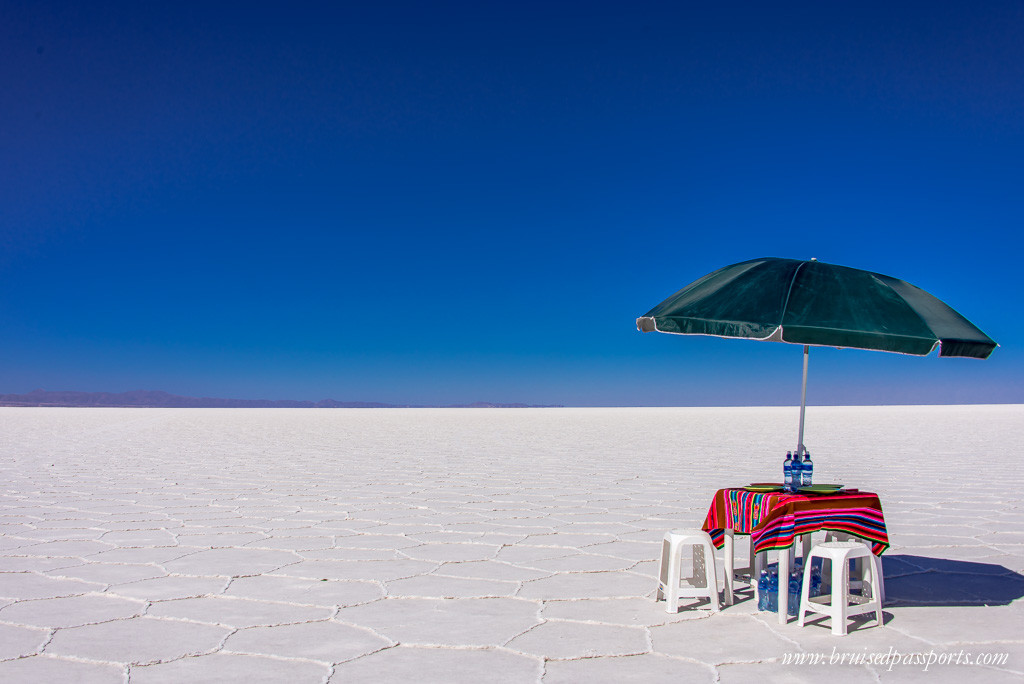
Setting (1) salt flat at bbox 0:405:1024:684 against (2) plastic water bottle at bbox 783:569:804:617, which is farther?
(2) plastic water bottle at bbox 783:569:804:617

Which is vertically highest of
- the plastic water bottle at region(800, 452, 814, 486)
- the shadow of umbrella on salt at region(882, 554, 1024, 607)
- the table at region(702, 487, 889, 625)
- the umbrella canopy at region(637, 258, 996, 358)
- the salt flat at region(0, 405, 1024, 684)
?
the umbrella canopy at region(637, 258, 996, 358)

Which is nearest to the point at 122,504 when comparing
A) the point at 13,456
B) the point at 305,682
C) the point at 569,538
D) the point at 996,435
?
the point at 569,538

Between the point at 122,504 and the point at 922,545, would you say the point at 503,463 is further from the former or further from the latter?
the point at 922,545

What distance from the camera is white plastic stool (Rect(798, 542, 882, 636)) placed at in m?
2.86

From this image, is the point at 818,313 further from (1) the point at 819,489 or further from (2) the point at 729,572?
(2) the point at 729,572

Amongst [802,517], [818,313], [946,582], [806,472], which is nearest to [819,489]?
[806,472]

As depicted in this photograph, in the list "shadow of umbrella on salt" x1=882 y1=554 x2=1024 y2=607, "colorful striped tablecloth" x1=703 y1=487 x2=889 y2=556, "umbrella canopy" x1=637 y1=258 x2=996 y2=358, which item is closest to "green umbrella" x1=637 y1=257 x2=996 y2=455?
"umbrella canopy" x1=637 y1=258 x2=996 y2=358

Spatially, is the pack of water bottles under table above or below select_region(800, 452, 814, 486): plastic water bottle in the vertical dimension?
below

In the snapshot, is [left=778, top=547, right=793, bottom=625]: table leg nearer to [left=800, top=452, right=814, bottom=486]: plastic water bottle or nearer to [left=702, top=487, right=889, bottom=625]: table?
[left=702, top=487, right=889, bottom=625]: table

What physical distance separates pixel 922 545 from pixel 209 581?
3.81 metres

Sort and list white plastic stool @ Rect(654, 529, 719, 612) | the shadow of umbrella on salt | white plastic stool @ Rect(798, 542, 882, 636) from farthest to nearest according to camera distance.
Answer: the shadow of umbrella on salt < white plastic stool @ Rect(654, 529, 719, 612) < white plastic stool @ Rect(798, 542, 882, 636)

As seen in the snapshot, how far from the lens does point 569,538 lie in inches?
183

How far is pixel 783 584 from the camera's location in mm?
2973

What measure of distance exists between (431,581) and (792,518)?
5.34 ft
